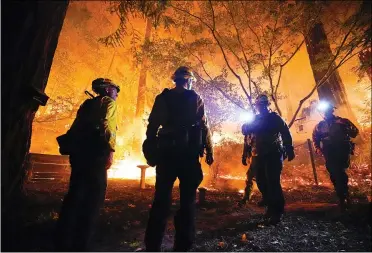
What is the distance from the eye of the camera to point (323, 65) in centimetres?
1112

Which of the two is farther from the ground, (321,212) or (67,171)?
(67,171)

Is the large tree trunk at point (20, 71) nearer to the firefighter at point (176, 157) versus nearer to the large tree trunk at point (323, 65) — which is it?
the firefighter at point (176, 157)

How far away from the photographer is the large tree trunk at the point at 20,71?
2828 mm

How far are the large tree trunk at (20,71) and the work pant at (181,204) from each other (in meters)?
1.80

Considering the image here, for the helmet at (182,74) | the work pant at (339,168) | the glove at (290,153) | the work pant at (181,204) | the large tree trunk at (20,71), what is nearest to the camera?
the large tree trunk at (20,71)

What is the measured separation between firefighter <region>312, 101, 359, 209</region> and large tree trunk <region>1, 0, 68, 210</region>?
6.09 m

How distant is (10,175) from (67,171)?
9240 millimetres

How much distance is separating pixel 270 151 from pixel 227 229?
1.78 meters

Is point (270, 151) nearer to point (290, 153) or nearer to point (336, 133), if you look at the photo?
point (290, 153)

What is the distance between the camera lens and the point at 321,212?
17.7 ft

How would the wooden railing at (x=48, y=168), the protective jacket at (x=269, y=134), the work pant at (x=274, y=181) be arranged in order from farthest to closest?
1. the wooden railing at (x=48, y=168)
2. the protective jacket at (x=269, y=134)
3. the work pant at (x=274, y=181)

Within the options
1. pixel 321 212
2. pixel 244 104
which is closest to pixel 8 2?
pixel 321 212

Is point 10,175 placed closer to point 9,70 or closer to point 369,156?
point 9,70

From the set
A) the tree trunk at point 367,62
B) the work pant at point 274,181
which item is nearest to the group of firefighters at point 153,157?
the work pant at point 274,181
